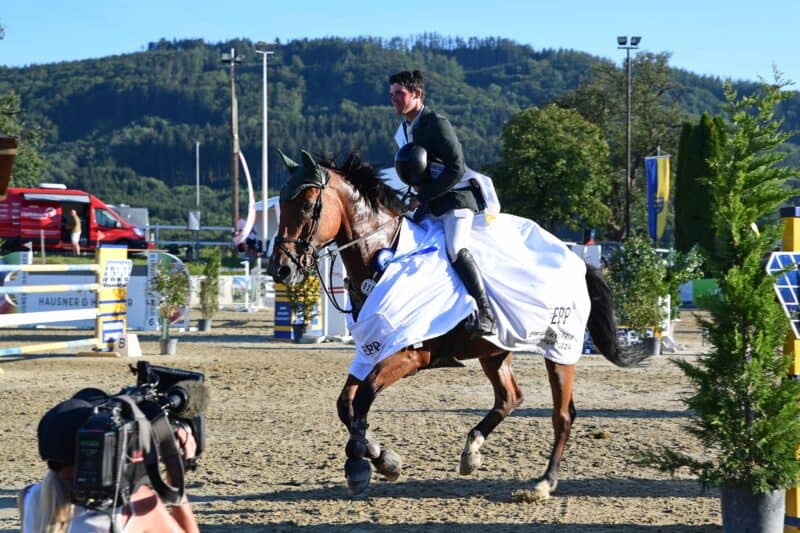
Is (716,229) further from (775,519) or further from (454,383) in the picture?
(454,383)

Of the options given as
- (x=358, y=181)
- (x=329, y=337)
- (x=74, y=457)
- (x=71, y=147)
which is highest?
(x=71, y=147)

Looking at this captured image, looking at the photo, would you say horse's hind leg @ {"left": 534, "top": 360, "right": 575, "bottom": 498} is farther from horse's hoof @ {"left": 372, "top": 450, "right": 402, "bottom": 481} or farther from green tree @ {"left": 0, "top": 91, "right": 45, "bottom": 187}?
green tree @ {"left": 0, "top": 91, "right": 45, "bottom": 187}

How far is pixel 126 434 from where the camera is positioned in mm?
2801

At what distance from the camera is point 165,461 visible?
9.84 feet

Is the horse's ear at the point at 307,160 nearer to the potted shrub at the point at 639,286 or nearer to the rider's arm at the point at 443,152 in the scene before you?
the rider's arm at the point at 443,152

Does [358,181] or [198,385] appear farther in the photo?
[358,181]

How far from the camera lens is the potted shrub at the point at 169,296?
634 inches

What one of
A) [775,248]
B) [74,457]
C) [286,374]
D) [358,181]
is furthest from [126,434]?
[286,374]

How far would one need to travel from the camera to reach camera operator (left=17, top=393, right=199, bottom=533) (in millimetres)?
2879

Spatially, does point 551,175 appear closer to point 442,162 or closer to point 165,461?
point 442,162

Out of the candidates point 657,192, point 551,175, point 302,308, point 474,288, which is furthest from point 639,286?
point 551,175

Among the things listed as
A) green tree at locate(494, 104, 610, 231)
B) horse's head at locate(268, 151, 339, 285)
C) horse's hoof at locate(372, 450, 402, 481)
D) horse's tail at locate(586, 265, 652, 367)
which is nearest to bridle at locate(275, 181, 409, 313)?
horse's head at locate(268, 151, 339, 285)

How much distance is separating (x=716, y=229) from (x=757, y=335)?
56cm

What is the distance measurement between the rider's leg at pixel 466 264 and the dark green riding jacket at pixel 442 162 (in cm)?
9
